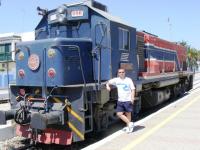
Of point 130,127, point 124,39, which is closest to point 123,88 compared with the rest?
point 130,127

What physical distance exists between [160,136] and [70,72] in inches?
101

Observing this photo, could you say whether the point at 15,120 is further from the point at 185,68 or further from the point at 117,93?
the point at 185,68

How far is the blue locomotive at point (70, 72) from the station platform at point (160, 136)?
84 cm

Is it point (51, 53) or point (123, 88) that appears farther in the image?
point (123, 88)

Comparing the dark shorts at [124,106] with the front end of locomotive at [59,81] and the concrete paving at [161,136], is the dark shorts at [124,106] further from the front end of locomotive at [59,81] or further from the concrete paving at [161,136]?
the concrete paving at [161,136]

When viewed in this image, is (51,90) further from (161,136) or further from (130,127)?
(161,136)

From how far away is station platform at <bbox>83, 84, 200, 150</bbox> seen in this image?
760cm

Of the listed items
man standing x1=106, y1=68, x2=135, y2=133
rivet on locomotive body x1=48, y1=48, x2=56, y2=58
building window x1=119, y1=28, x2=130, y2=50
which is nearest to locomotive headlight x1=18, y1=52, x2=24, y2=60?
rivet on locomotive body x1=48, y1=48, x2=56, y2=58

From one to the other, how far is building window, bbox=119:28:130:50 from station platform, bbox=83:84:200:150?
2.13 meters

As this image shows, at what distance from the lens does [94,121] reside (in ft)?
30.1

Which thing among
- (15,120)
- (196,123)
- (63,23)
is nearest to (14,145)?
(15,120)

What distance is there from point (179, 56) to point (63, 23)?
460 inches

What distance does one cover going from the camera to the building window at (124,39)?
10047mm

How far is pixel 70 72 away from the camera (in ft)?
29.4
